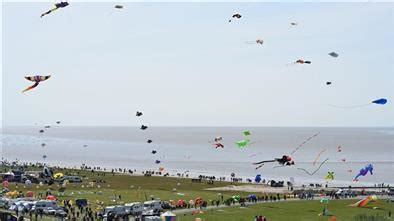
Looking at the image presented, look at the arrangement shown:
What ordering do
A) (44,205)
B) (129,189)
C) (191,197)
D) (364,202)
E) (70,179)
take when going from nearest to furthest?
1. (44,205)
2. (364,202)
3. (191,197)
4. (129,189)
5. (70,179)

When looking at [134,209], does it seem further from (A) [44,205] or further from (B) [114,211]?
(A) [44,205]

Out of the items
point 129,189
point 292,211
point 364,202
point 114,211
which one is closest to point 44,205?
point 114,211

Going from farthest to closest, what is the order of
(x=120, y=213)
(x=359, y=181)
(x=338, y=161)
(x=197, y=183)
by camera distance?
Result: (x=338, y=161) → (x=359, y=181) → (x=197, y=183) → (x=120, y=213)

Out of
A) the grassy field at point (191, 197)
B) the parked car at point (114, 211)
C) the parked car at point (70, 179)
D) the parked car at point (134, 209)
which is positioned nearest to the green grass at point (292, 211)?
the grassy field at point (191, 197)

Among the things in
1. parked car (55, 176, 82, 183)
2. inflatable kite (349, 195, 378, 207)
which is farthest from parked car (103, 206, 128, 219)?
parked car (55, 176, 82, 183)

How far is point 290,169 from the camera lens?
→ 395 ft

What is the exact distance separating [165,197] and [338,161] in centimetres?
9434

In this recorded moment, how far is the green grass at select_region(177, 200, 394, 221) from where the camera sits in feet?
145

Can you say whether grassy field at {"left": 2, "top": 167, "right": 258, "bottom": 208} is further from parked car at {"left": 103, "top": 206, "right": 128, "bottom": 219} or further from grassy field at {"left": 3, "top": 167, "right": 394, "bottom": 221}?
parked car at {"left": 103, "top": 206, "right": 128, "bottom": 219}

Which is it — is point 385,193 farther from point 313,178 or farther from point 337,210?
point 313,178

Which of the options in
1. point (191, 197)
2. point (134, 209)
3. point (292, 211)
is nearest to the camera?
point (134, 209)

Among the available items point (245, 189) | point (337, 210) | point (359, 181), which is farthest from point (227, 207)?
point (359, 181)

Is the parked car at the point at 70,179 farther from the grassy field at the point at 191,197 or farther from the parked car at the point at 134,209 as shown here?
the parked car at the point at 134,209

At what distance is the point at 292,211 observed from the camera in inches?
1927
